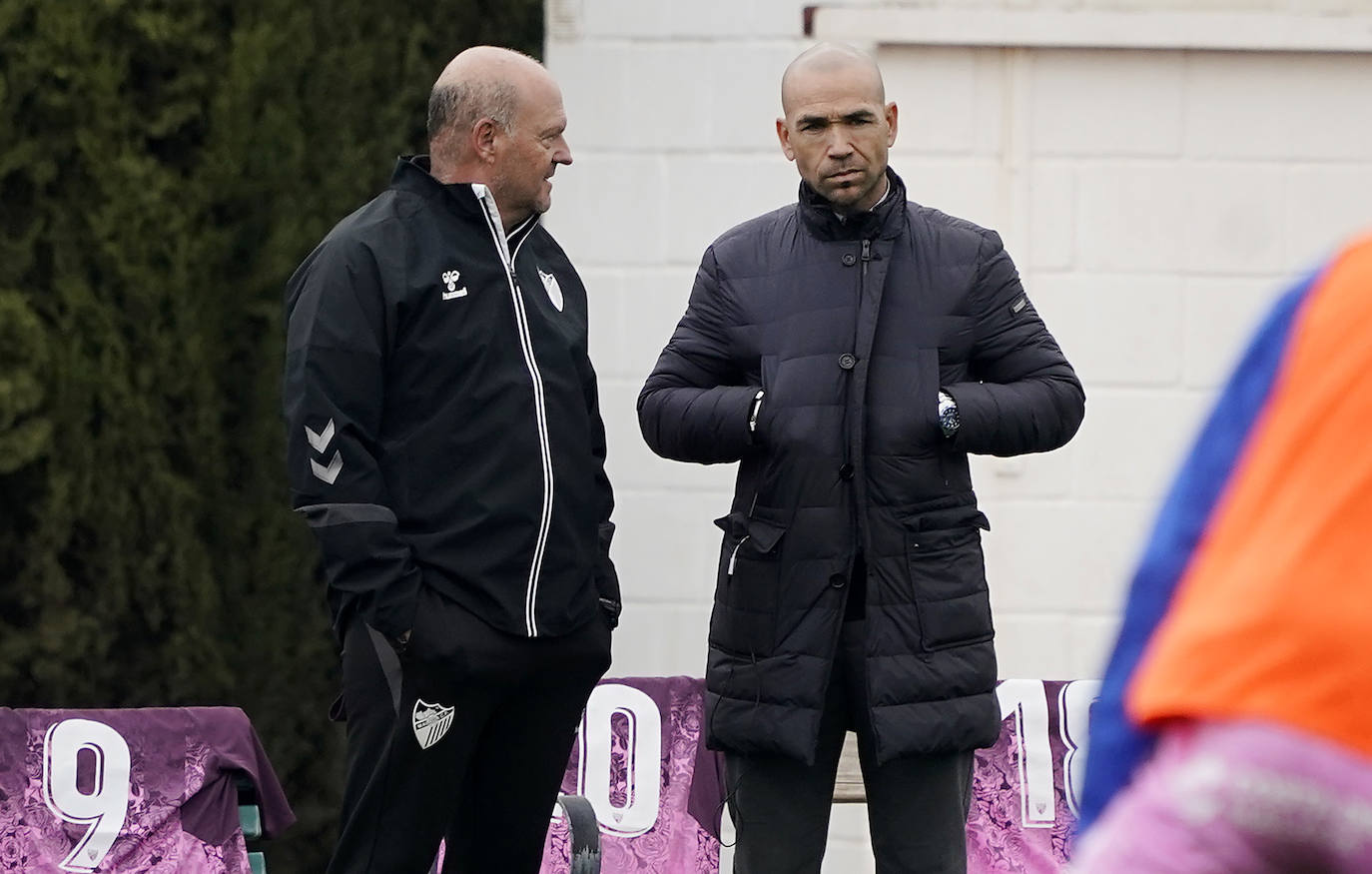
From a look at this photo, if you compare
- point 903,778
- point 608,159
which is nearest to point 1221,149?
point 608,159

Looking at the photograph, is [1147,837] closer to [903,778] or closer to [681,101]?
[903,778]

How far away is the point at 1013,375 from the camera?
3828 mm

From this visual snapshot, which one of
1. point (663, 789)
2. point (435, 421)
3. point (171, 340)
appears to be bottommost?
point (663, 789)

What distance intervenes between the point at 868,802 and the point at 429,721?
83 cm

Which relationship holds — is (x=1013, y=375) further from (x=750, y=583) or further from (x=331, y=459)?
(x=331, y=459)

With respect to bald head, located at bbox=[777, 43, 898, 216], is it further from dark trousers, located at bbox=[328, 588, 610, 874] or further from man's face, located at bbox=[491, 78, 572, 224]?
dark trousers, located at bbox=[328, 588, 610, 874]

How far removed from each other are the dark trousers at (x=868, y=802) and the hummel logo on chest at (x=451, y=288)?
92 centimetres

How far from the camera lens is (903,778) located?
3699 mm

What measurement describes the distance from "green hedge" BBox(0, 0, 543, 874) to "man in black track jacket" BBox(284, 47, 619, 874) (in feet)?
4.78

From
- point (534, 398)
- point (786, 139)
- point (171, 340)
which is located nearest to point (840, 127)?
point (786, 139)

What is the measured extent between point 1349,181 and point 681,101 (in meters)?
1.89

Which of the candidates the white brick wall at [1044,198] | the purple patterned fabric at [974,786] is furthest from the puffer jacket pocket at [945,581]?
the white brick wall at [1044,198]

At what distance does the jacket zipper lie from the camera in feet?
11.9

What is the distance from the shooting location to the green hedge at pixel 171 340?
4918 millimetres
